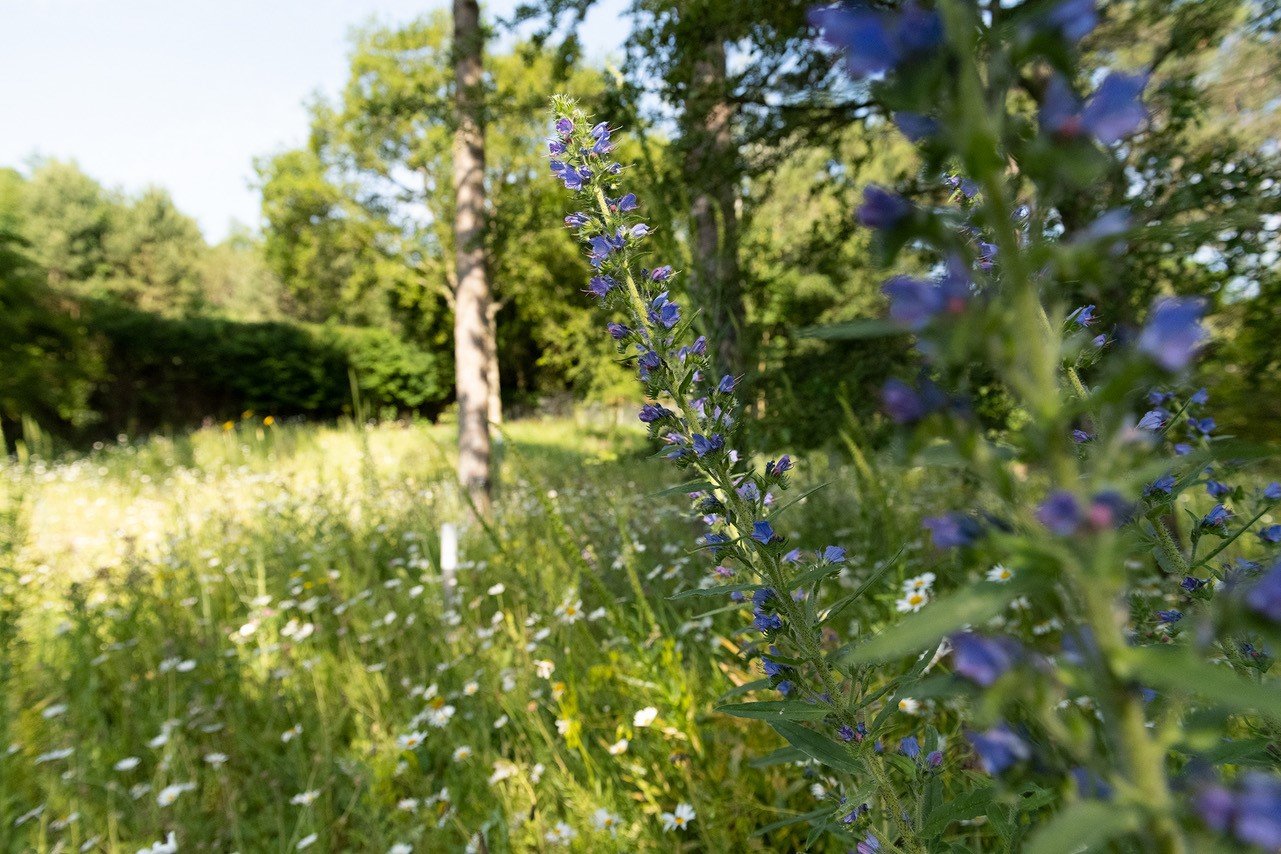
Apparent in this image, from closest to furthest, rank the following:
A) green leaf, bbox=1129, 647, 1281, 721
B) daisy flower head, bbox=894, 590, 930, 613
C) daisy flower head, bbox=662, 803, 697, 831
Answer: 1. green leaf, bbox=1129, 647, 1281, 721
2. daisy flower head, bbox=662, 803, 697, 831
3. daisy flower head, bbox=894, 590, 930, 613

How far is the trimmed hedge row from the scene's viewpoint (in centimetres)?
1684

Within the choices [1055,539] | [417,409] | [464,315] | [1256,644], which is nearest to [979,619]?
[1055,539]

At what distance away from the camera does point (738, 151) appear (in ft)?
14.0

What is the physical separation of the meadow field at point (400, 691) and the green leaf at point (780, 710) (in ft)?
0.23

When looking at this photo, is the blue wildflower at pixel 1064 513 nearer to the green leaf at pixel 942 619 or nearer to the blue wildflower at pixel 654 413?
the green leaf at pixel 942 619

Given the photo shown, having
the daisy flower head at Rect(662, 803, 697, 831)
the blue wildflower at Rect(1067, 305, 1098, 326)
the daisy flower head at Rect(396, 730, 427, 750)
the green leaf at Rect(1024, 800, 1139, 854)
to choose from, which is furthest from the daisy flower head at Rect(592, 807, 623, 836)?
the green leaf at Rect(1024, 800, 1139, 854)

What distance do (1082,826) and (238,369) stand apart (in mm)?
22156

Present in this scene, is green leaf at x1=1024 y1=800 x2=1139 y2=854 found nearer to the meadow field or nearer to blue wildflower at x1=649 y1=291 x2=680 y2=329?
the meadow field

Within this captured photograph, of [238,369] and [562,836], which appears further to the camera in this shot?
[238,369]

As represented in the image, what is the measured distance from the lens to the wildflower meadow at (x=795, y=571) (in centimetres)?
51

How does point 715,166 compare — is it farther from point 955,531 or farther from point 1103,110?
point 955,531

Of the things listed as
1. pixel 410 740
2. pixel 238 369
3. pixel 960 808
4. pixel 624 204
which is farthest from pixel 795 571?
pixel 238 369

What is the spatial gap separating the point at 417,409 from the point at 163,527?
63.6 ft

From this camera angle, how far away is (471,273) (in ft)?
19.4
